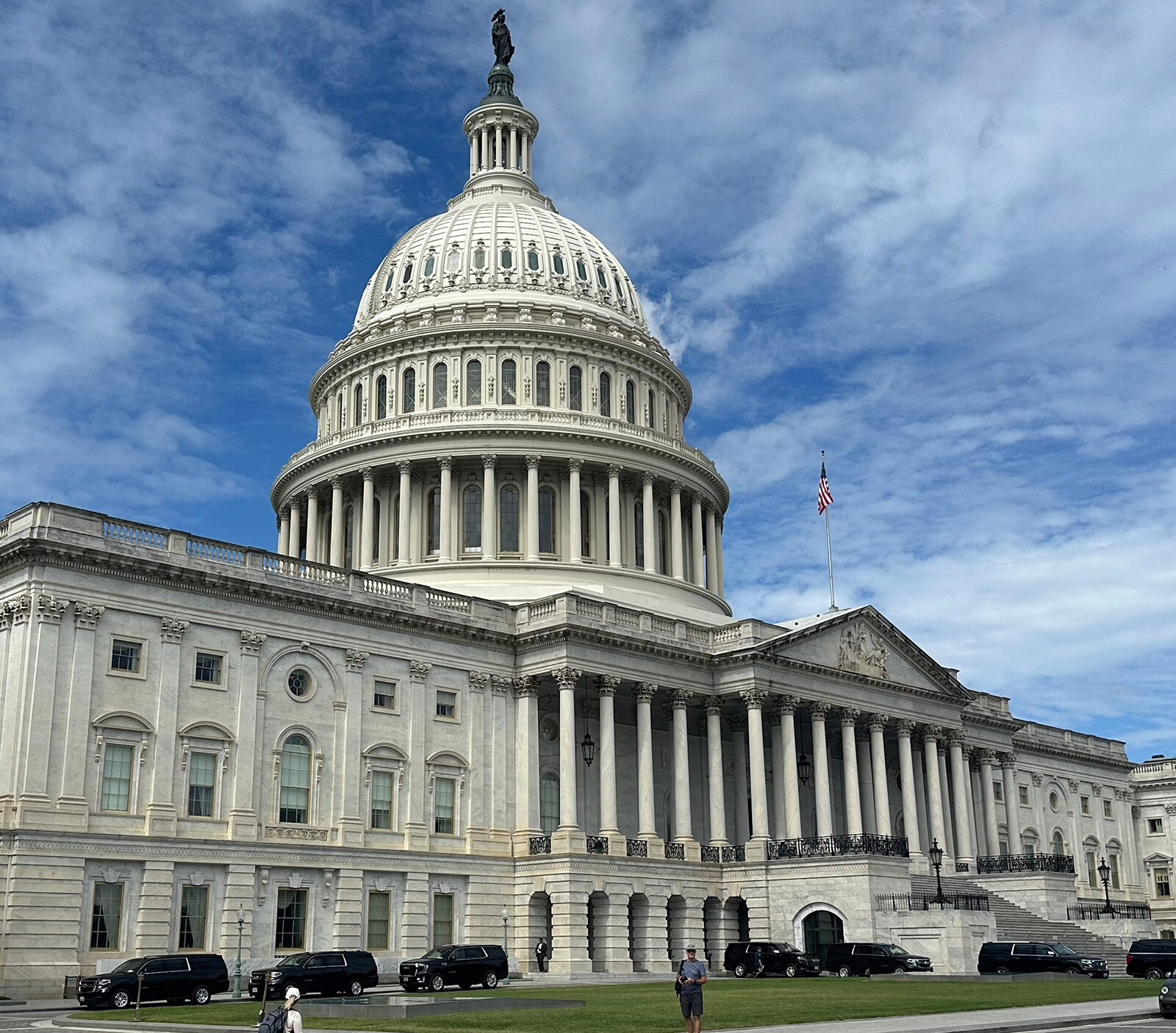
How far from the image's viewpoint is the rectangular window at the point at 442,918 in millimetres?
60250

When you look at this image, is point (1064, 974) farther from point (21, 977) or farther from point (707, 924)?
point (21, 977)

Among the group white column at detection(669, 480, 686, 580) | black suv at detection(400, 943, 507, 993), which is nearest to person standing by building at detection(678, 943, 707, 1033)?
black suv at detection(400, 943, 507, 993)

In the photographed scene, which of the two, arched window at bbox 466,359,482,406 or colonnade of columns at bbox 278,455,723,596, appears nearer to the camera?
colonnade of columns at bbox 278,455,723,596

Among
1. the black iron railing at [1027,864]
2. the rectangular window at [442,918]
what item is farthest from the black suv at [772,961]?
the black iron railing at [1027,864]

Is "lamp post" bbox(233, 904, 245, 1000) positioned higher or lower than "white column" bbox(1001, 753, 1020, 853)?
Result: lower

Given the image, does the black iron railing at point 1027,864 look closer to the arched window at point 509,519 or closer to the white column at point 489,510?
the arched window at point 509,519

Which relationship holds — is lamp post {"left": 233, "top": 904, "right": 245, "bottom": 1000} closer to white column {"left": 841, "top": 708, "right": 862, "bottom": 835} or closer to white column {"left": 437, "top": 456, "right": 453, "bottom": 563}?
white column {"left": 437, "top": 456, "right": 453, "bottom": 563}

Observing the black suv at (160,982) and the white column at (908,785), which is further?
the white column at (908,785)

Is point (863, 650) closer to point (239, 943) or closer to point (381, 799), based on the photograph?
point (381, 799)

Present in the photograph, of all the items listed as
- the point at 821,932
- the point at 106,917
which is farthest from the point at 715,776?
the point at 106,917

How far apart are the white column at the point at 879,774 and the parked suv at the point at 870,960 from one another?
18.6m

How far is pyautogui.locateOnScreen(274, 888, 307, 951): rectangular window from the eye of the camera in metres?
54.7

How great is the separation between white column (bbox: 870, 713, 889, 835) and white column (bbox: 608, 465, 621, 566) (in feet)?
57.5

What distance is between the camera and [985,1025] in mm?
28969
